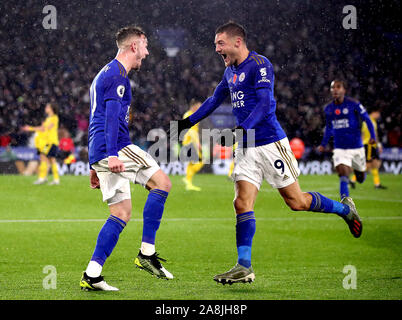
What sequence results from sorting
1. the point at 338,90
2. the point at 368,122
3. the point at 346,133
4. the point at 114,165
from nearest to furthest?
the point at 114,165 < the point at 338,90 < the point at 368,122 < the point at 346,133

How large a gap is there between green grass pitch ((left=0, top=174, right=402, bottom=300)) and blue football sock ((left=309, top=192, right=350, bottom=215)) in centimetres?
53

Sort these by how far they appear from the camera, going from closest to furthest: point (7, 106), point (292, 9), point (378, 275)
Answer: point (378, 275)
point (292, 9)
point (7, 106)

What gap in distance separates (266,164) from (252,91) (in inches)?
22.5

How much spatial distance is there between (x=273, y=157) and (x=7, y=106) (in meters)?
15.6

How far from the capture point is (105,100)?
14.1 ft

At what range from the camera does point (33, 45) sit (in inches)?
771

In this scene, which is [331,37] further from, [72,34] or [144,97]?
[72,34]

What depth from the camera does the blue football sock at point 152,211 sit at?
15.7ft

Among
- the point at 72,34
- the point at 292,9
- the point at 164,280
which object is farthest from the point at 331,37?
the point at 164,280

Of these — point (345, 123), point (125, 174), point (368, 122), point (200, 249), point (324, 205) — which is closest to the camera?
point (125, 174)

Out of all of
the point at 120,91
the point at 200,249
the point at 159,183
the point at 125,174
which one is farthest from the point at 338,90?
the point at 120,91

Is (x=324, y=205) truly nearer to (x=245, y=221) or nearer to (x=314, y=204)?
(x=314, y=204)

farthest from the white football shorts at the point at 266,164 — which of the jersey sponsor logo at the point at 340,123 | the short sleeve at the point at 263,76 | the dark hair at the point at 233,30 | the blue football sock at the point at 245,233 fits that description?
the jersey sponsor logo at the point at 340,123

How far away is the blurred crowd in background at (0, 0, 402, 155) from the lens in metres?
18.2
